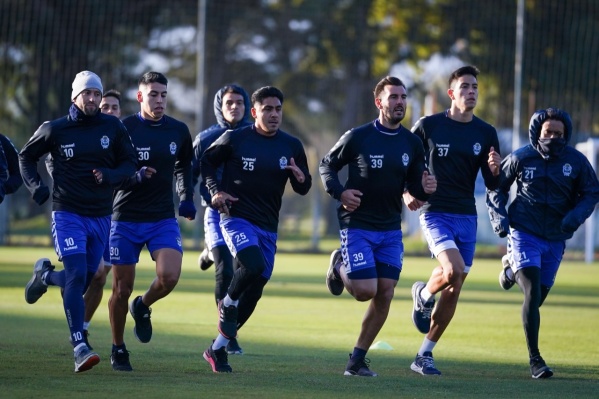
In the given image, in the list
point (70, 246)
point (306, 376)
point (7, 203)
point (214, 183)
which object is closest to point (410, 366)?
point (306, 376)

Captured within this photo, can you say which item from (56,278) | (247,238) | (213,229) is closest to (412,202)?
(247,238)

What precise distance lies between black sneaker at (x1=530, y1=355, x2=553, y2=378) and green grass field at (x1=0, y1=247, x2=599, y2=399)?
132 mm

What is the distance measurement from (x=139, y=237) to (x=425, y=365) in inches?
114

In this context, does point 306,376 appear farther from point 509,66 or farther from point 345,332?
point 509,66

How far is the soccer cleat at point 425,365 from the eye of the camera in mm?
10922

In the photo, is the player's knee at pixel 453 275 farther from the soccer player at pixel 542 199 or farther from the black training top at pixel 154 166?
the black training top at pixel 154 166

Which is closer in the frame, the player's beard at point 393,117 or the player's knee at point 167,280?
the player's beard at point 393,117

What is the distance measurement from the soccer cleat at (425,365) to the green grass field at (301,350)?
12 cm

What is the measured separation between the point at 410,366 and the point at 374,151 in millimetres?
2165

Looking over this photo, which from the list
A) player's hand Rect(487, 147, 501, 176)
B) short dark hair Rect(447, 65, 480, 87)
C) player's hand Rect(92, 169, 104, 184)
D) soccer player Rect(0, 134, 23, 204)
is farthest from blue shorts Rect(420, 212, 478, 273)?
soccer player Rect(0, 134, 23, 204)

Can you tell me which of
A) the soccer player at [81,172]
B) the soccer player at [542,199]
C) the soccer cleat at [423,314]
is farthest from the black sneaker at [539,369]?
the soccer player at [81,172]

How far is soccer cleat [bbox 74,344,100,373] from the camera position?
959cm

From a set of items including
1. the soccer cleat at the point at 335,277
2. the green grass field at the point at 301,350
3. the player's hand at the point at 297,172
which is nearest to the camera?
the green grass field at the point at 301,350

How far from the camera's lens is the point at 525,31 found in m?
34.8
